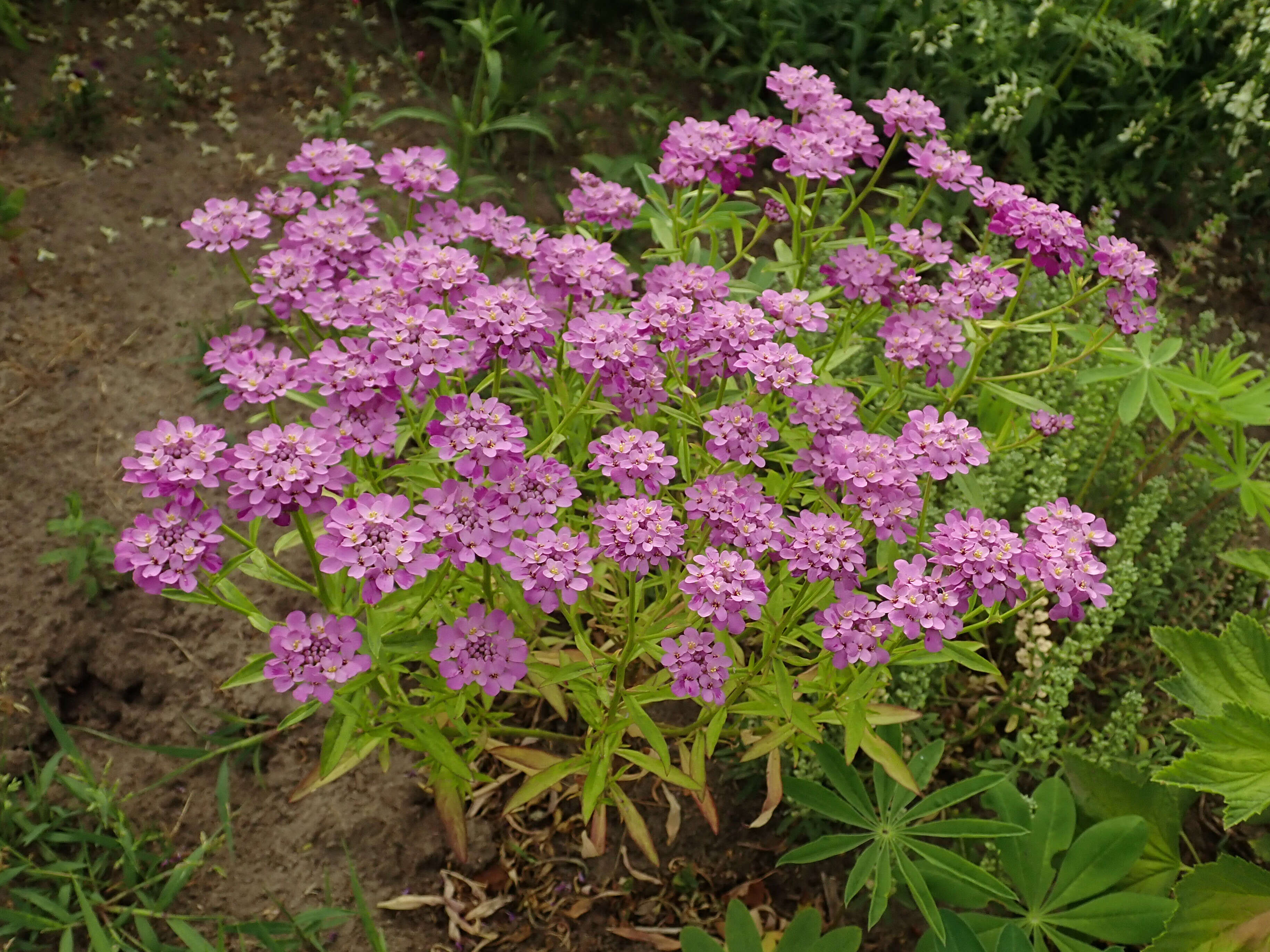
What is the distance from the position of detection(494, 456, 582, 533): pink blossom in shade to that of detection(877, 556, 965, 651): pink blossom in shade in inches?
24.5

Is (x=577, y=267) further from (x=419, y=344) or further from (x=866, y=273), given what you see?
(x=866, y=273)

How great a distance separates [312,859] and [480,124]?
283 cm

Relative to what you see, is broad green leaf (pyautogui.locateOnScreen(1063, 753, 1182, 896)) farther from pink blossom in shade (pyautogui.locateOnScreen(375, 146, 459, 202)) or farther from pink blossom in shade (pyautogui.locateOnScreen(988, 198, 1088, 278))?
pink blossom in shade (pyautogui.locateOnScreen(375, 146, 459, 202))

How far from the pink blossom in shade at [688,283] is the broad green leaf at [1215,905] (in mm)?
1735

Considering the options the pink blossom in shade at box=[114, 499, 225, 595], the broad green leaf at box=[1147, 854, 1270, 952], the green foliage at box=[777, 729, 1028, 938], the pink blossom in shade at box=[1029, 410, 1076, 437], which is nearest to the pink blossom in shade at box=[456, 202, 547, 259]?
the pink blossom in shade at box=[114, 499, 225, 595]

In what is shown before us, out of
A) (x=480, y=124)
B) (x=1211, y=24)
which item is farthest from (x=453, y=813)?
(x=1211, y=24)

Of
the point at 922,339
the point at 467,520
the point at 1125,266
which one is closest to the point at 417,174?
the point at 467,520

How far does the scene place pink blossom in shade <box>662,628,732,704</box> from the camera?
2.00 m

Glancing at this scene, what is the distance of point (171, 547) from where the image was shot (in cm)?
191

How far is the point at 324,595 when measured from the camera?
2.21m

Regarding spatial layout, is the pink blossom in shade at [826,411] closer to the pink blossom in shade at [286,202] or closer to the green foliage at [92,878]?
the pink blossom in shade at [286,202]

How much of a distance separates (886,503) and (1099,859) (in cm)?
118

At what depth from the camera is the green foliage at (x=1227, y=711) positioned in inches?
87.0

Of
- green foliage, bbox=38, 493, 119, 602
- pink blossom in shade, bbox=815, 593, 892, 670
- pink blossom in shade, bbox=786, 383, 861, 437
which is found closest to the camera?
pink blossom in shade, bbox=815, 593, 892, 670
